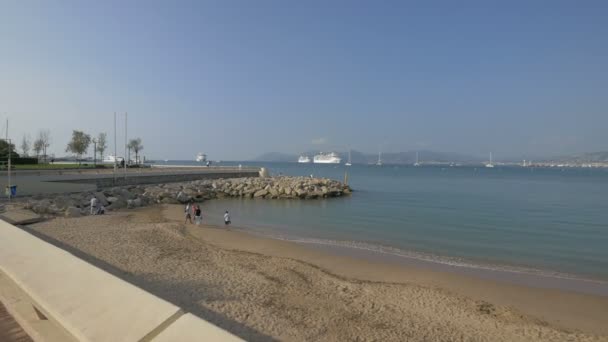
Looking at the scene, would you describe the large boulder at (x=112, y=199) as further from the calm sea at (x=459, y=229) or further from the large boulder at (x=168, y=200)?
the calm sea at (x=459, y=229)

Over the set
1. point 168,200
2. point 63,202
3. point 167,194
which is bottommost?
point 168,200

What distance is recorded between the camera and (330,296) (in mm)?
7820

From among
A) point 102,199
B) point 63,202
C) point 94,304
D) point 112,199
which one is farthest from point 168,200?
point 94,304

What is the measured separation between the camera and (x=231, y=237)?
599 inches

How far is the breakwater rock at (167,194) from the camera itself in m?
19.5

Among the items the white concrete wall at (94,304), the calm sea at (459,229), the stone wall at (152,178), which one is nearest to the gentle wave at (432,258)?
the calm sea at (459,229)

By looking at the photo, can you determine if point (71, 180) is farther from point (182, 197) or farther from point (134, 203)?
point (182, 197)

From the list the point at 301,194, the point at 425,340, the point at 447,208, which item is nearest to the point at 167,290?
the point at 425,340

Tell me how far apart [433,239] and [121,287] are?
14.3 m

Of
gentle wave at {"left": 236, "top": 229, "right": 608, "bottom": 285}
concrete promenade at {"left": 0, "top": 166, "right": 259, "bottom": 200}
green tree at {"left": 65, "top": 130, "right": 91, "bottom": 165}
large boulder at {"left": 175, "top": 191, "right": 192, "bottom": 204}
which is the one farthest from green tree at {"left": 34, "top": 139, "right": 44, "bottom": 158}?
gentle wave at {"left": 236, "top": 229, "right": 608, "bottom": 285}

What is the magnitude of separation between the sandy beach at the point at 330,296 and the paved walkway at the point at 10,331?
7.38ft

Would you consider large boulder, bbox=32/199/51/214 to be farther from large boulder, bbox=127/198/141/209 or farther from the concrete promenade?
large boulder, bbox=127/198/141/209

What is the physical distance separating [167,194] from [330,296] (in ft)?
81.1

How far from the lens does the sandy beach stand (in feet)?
20.0
